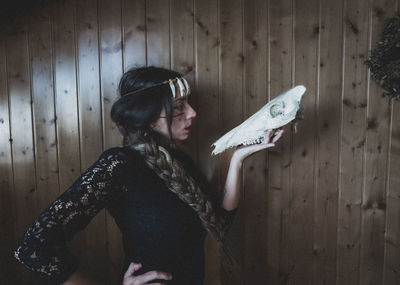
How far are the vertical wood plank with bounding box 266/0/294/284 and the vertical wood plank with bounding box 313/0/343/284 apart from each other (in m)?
0.14

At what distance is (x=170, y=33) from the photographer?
1.18m

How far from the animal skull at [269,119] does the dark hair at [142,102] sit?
0.25 m

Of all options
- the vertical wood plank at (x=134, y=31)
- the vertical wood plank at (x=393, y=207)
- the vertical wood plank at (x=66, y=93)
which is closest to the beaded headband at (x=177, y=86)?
the vertical wood plank at (x=134, y=31)

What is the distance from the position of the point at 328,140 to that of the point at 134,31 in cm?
104

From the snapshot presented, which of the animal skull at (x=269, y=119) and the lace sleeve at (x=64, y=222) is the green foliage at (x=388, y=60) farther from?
the lace sleeve at (x=64, y=222)

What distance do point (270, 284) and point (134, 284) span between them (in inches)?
32.3

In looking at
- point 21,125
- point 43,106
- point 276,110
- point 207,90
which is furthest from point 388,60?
point 21,125

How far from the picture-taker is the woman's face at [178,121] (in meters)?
0.87

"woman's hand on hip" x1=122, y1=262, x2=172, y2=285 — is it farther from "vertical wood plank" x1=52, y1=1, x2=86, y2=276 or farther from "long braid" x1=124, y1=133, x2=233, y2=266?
"vertical wood plank" x1=52, y1=1, x2=86, y2=276

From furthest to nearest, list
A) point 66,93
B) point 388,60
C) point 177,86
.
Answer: point 66,93 < point 388,60 < point 177,86

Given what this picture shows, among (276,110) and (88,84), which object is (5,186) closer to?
(88,84)

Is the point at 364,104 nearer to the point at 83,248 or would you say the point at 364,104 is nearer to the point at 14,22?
the point at 83,248

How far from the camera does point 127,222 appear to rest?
78 cm

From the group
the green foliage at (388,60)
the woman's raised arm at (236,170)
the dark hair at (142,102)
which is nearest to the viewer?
the dark hair at (142,102)
